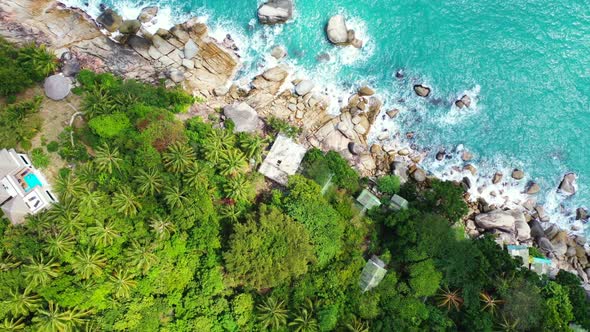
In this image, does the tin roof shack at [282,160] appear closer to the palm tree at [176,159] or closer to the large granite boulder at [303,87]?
the large granite boulder at [303,87]

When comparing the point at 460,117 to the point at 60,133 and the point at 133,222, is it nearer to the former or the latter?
the point at 133,222

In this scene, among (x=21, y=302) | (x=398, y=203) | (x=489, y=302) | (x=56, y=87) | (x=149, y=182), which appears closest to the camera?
(x=21, y=302)

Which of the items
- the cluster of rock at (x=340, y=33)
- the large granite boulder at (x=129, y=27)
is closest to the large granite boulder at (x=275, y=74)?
the cluster of rock at (x=340, y=33)

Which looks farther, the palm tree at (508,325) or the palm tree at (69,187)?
the palm tree at (508,325)

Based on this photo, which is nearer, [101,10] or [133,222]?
[133,222]

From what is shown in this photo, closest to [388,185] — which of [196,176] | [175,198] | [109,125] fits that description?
[196,176]

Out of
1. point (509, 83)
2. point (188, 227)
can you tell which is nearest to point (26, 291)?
point (188, 227)

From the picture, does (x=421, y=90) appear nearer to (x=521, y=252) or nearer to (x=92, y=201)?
(x=521, y=252)
